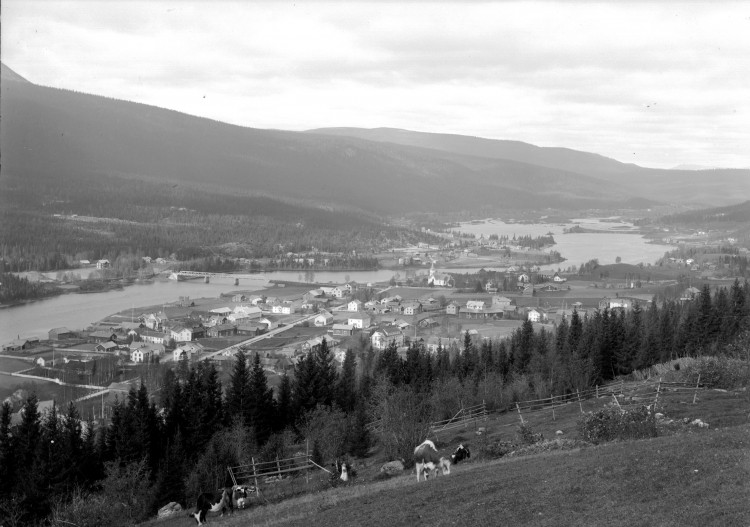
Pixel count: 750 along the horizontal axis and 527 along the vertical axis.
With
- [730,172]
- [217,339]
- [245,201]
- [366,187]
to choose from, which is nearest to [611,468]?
[217,339]

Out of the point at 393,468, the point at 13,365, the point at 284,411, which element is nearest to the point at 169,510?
the point at 393,468

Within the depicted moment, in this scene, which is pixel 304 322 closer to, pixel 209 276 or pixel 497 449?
pixel 209 276

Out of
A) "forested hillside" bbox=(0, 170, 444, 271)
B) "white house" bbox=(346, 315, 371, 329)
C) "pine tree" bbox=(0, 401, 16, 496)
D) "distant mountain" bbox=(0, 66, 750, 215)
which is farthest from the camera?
"distant mountain" bbox=(0, 66, 750, 215)

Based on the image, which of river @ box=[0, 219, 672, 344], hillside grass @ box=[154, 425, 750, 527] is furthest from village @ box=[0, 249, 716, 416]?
hillside grass @ box=[154, 425, 750, 527]

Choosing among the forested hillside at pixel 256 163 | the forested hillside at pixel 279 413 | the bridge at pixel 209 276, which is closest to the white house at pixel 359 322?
the forested hillside at pixel 279 413

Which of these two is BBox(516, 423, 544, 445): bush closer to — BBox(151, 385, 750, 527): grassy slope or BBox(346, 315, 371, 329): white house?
BBox(151, 385, 750, 527): grassy slope

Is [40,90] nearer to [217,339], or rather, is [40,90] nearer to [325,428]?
[217,339]
